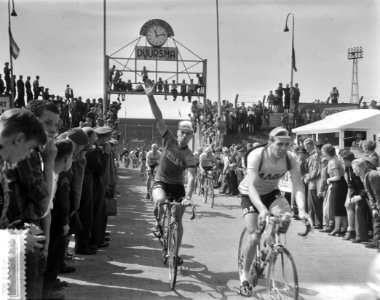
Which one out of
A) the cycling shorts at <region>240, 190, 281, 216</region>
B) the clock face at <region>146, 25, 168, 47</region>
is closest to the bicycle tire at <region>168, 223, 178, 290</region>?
the cycling shorts at <region>240, 190, 281, 216</region>

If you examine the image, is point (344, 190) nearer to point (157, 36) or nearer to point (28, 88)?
point (28, 88)

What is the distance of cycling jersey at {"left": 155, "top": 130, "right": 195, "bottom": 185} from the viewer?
6520 mm

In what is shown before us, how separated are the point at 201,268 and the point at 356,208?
3.46 m

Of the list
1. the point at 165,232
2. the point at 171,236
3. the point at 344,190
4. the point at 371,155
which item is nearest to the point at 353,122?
the point at 344,190

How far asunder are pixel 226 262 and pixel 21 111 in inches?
193

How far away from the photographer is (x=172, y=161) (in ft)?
21.5

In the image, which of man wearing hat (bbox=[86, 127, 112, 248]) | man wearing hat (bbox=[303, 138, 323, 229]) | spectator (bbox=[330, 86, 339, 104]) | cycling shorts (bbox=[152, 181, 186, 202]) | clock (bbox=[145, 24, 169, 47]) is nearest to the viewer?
cycling shorts (bbox=[152, 181, 186, 202])

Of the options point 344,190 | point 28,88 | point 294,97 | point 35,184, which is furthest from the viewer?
point 294,97

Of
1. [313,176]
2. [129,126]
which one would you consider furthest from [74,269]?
[129,126]

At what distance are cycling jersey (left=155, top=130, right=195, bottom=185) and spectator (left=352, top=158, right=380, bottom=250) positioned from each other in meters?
3.12

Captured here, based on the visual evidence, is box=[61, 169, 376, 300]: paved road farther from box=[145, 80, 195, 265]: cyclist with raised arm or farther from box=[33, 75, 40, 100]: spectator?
box=[33, 75, 40, 100]: spectator

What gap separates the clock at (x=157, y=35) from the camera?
31656 mm

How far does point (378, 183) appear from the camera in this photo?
7.72 m

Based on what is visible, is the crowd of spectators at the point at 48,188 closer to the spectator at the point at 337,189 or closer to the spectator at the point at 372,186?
the spectator at the point at 372,186
